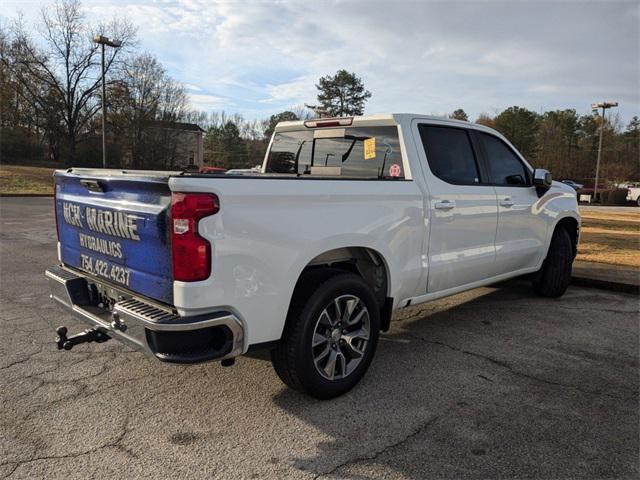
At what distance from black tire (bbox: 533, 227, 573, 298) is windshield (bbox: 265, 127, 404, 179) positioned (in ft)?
9.40

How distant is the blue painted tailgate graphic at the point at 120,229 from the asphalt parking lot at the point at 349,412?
83cm

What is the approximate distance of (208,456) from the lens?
2.67 metres

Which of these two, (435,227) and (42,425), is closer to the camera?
(42,425)

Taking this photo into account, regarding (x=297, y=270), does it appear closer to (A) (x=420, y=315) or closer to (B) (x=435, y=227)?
(B) (x=435, y=227)

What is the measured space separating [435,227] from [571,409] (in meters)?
1.60

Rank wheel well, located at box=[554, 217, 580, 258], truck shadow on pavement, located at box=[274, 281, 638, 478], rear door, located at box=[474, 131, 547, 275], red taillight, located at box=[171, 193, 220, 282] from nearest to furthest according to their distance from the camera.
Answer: red taillight, located at box=[171, 193, 220, 282] < truck shadow on pavement, located at box=[274, 281, 638, 478] < rear door, located at box=[474, 131, 547, 275] < wheel well, located at box=[554, 217, 580, 258]

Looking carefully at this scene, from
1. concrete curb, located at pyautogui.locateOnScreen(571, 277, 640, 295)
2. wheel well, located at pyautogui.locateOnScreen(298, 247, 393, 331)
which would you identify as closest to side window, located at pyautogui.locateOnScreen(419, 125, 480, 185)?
wheel well, located at pyautogui.locateOnScreen(298, 247, 393, 331)

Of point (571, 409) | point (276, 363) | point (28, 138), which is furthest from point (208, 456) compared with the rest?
point (28, 138)

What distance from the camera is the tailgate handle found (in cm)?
313

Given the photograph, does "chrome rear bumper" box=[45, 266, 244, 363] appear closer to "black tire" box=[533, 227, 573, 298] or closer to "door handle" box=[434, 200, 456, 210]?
"door handle" box=[434, 200, 456, 210]

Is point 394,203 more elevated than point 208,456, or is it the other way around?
point 394,203

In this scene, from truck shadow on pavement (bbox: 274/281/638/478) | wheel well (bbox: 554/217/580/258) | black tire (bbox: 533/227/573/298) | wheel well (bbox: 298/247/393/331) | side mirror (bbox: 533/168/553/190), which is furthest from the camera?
wheel well (bbox: 554/217/580/258)

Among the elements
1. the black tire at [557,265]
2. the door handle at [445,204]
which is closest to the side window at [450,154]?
the door handle at [445,204]

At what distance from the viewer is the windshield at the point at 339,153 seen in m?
4.16
